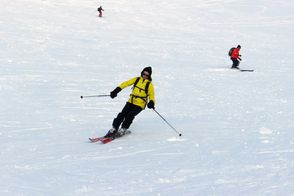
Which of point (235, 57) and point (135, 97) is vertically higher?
point (235, 57)

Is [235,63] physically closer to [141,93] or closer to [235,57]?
[235,57]

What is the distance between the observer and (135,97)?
9336 mm

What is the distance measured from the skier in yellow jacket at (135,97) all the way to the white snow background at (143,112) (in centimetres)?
30

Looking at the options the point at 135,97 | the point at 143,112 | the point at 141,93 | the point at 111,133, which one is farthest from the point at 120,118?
the point at 143,112

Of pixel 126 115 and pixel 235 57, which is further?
pixel 235 57

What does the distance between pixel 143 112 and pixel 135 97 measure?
2.70 meters

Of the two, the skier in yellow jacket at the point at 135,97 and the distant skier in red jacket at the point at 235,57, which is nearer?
the skier in yellow jacket at the point at 135,97

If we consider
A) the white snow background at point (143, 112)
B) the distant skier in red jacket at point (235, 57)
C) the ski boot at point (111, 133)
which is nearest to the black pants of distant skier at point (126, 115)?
the ski boot at point (111, 133)

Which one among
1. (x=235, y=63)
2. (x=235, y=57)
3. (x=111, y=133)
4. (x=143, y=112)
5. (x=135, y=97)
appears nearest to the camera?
(x=111, y=133)

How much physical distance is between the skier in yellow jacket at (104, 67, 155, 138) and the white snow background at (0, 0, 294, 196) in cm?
30

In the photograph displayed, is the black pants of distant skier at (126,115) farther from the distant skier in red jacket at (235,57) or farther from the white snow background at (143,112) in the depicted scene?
the distant skier in red jacket at (235,57)

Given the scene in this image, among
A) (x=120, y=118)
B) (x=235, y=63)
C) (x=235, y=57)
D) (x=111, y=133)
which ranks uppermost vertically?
(x=235, y=57)

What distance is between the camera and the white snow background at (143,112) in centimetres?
669

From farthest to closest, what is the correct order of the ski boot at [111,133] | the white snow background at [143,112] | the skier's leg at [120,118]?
the skier's leg at [120,118]
the ski boot at [111,133]
the white snow background at [143,112]
